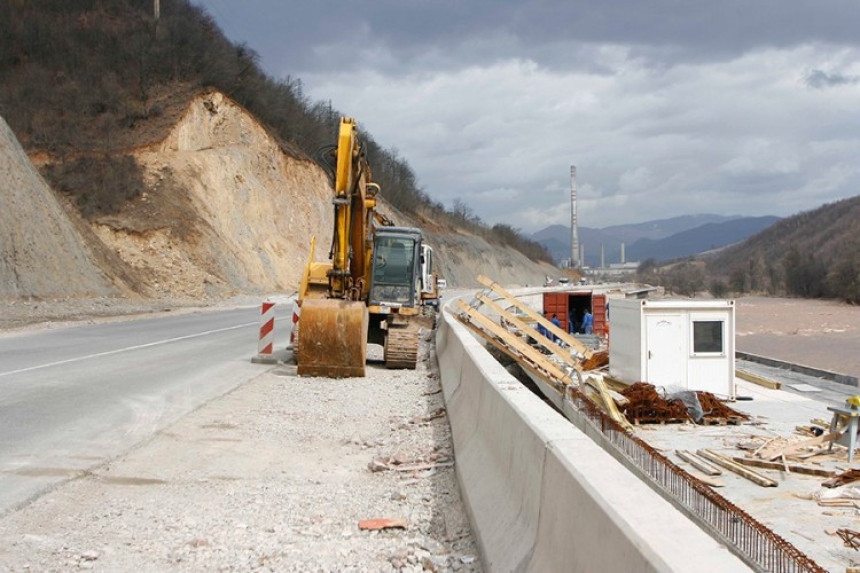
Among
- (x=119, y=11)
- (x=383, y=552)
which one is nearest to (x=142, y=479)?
(x=383, y=552)

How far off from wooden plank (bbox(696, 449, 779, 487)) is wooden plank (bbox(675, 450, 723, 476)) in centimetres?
13

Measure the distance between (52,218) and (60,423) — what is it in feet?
93.9

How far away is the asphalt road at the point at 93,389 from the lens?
780 cm

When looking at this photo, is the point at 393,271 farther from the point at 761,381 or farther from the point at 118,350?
the point at 761,381

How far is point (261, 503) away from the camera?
22.0 ft

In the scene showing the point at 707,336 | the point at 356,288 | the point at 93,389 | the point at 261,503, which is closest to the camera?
the point at 261,503

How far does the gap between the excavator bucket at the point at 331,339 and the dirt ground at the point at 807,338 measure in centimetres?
2118

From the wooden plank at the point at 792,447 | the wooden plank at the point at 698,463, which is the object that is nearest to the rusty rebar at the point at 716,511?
the wooden plank at the point at 698,463

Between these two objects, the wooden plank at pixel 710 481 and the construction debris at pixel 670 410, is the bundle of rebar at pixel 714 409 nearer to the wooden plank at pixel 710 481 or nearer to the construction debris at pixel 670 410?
the construction debris at pixel 670 410

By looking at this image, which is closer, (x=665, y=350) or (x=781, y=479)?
(x=781, y=479)

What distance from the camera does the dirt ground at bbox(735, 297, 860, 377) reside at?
3622 centimetres

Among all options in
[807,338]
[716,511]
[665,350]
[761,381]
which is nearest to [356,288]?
[665,350]

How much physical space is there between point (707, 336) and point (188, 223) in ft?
123

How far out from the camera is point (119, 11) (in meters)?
60.9
